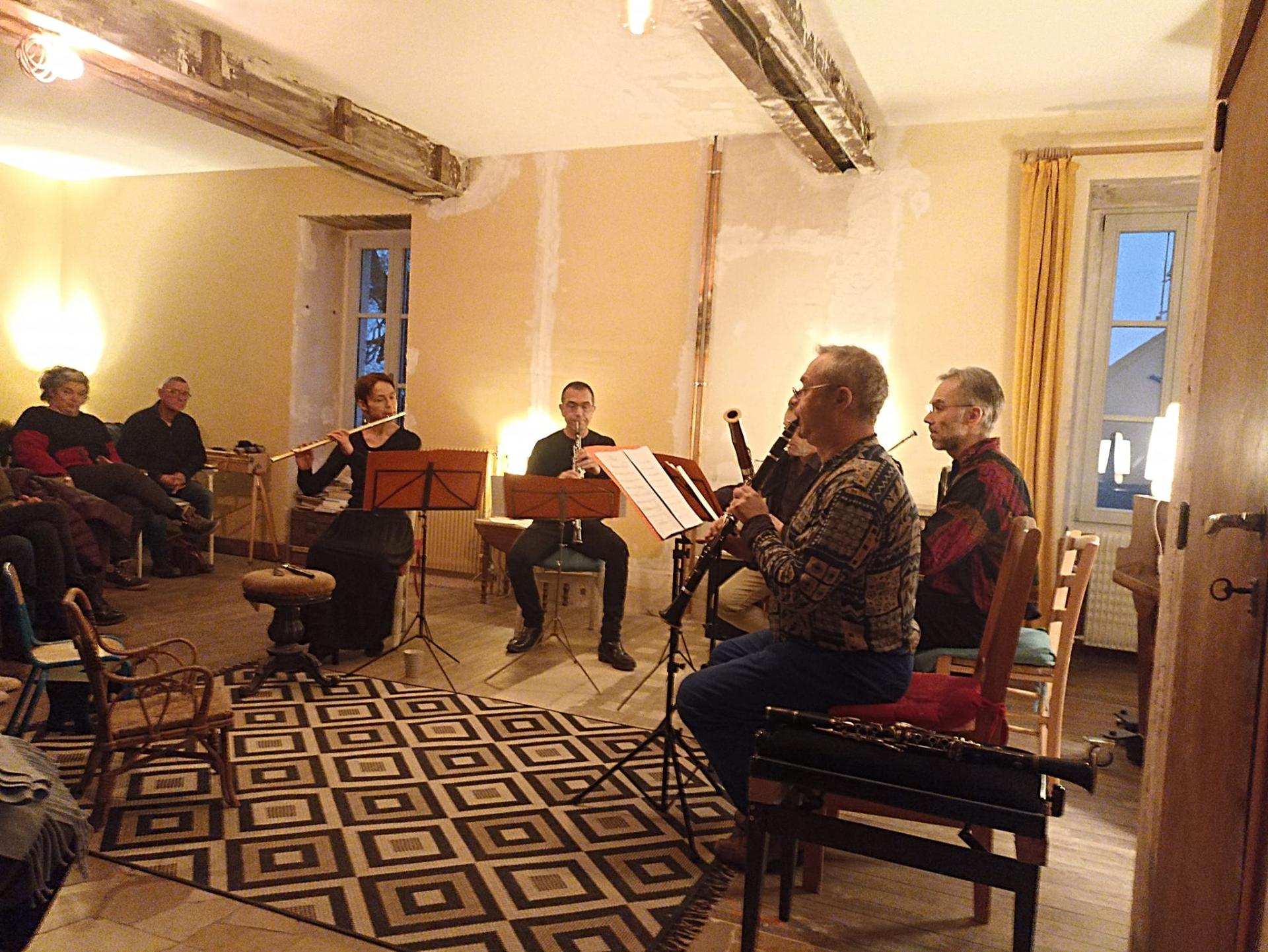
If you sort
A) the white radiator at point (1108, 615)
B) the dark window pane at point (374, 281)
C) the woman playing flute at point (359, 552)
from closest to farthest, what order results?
the woman playing flute at point (359, 552) → the white radiator at point (1108, 615) → the dark window pane at point (374, 281)

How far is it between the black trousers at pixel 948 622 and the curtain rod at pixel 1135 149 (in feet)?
9.38

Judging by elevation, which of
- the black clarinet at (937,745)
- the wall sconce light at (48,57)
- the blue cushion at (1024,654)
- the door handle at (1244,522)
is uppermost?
the wall sconce light at (48,57)

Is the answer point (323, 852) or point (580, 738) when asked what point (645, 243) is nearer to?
point (580, 738)

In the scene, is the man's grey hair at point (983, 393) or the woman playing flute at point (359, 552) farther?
the woman playing flute at point (359, 552)

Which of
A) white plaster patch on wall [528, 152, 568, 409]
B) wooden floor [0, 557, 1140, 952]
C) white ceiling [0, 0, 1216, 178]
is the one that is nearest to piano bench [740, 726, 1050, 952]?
wooden floor [0, 557, 1140, 952]

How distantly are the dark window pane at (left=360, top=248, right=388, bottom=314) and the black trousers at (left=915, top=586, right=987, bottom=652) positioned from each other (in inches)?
210

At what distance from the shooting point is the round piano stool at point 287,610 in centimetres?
363

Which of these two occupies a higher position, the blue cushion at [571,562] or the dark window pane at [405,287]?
the dark window pane at [405,287]

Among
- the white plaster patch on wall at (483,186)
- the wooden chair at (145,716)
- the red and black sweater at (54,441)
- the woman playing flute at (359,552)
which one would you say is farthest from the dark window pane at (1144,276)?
the red and black sweater at (54,441)

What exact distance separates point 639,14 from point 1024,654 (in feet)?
8.08

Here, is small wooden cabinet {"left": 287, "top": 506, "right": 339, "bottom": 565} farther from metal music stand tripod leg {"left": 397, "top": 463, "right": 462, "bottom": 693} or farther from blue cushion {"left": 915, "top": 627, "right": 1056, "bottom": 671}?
blue cushion {"left": 915, "top": 627, "right": 1056, "bottom": 671}

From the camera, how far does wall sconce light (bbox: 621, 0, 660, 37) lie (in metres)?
3.01

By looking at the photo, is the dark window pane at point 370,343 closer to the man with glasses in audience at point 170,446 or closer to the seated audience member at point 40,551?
the man with glasses in audience at point 170,446

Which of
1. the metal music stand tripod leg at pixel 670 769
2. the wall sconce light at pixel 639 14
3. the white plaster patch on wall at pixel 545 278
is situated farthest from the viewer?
the white plaster patch on wall at pixel 545 278
